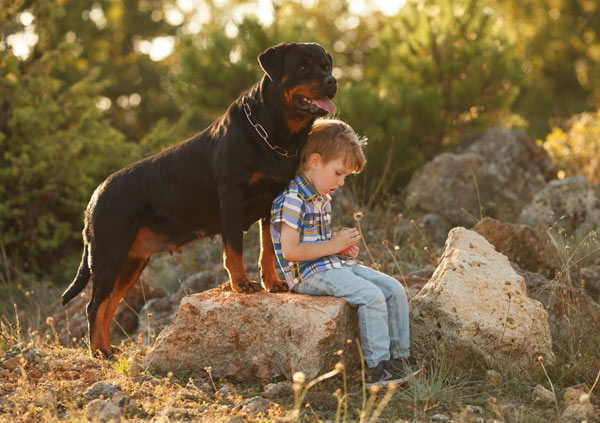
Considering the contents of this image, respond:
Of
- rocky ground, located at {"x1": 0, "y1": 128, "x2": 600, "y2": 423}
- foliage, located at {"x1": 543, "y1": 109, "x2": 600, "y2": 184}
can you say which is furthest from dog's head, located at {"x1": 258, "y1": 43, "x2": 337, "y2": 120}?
foliage, located at {"x1": 543, "y1": 109, "x2": 600, "y2": 184}

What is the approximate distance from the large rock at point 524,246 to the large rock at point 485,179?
1.61 meters

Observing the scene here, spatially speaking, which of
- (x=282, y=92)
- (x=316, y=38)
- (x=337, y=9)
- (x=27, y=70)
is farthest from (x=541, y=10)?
(x=282, y=92)

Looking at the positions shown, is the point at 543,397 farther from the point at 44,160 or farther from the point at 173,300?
the point at 44,160

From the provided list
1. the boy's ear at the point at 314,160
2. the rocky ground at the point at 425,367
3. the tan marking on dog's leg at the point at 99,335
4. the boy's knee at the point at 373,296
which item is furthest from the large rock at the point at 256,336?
the boy's ear at the point at 314,160

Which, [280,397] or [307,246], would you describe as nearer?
[280,397]

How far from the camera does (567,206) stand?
670 cm

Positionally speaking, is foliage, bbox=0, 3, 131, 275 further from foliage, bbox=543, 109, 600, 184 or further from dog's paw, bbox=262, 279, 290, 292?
foliage, bbox=543, 109, 600, 184

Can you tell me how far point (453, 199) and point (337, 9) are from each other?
2227 centimetres

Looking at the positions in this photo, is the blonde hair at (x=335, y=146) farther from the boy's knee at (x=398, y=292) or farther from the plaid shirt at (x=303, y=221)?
the boy's knee at (x=398, y=292)

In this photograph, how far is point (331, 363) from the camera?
373 cm

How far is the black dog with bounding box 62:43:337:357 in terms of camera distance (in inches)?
155

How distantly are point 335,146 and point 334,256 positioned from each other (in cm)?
67

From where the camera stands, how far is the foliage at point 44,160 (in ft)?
26.8

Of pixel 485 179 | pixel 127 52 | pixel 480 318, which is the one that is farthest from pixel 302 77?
pixel 127 52
